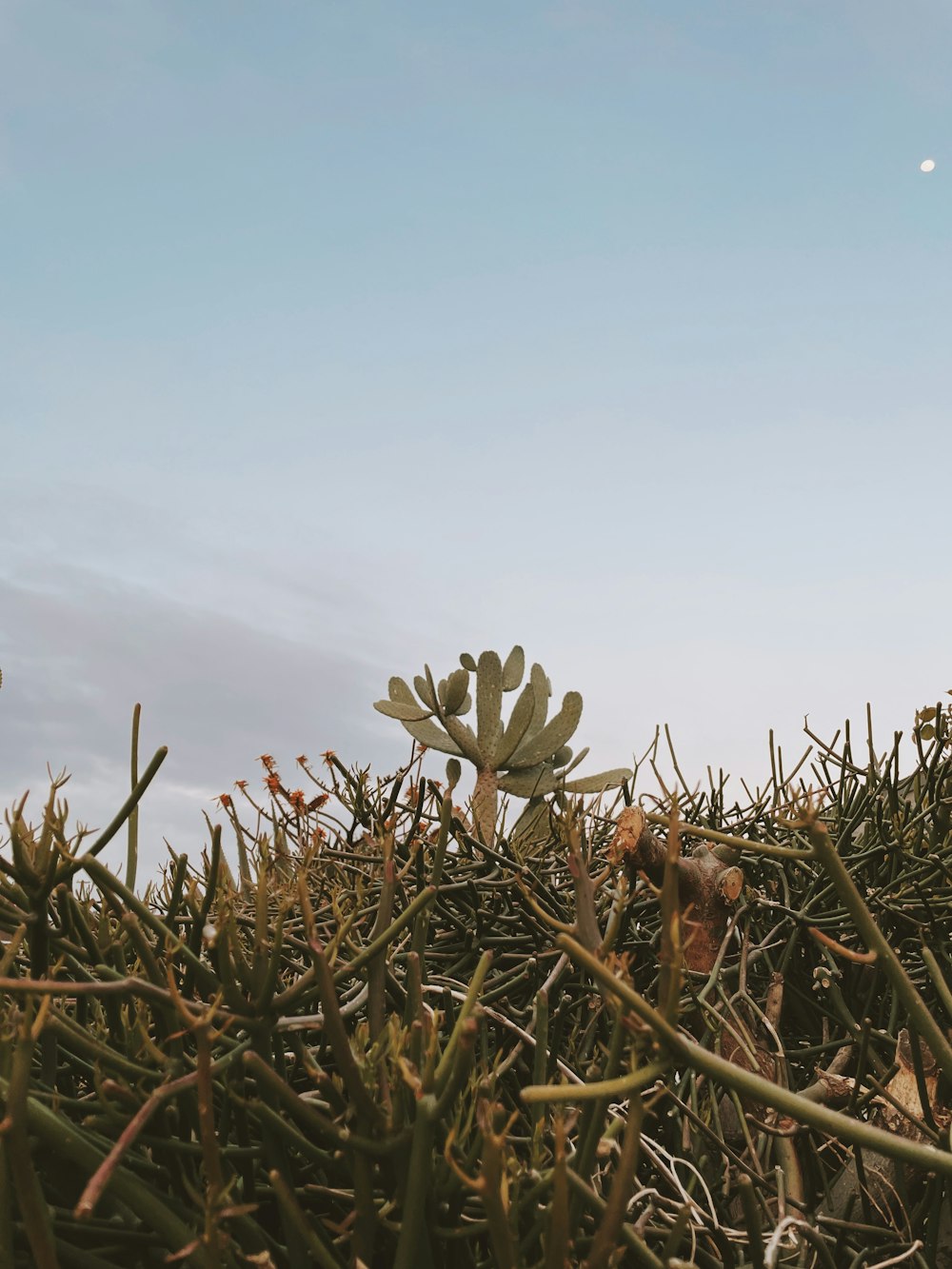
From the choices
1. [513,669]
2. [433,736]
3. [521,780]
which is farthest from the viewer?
[513,669]

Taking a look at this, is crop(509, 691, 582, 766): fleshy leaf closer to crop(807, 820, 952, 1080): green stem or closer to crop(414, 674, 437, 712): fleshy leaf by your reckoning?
crop(414, 674, 437, 712): fleshy leaf

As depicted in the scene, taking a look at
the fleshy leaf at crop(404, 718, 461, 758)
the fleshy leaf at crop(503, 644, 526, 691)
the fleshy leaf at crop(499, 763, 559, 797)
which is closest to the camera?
the fleshy leaf at crop(499, 763, 559, 797)

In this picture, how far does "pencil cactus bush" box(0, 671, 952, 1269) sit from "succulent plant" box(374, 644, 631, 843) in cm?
238

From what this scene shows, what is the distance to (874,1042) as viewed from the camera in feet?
2.92

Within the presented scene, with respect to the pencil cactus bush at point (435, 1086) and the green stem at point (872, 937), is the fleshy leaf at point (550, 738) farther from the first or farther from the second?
the green stem at point (872, 937)

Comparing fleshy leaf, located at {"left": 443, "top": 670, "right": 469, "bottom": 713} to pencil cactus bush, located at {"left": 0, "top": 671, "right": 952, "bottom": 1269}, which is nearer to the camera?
pencil cactus bush, located at {"left": 0, "top": 671, "right": 952, "bottom": 1269}

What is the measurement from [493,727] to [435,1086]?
2983 mm

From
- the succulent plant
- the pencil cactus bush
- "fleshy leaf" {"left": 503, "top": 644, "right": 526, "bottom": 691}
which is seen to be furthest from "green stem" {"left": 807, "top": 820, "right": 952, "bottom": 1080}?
"fleshy leaf" {"left": 503, "top": 644, "right": 526, "bottom": 691}

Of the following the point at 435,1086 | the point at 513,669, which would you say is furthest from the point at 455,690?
the point at 435,1086

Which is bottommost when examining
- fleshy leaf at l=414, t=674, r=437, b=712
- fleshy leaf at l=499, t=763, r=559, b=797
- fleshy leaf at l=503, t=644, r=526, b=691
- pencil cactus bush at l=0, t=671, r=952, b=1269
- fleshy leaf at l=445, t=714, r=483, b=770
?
pencil cactus bush at l=0, t=671, r=952, b=1269

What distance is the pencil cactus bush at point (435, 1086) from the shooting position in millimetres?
417

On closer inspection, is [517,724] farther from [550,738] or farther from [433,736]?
[433,736]

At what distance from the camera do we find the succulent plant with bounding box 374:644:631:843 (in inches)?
132

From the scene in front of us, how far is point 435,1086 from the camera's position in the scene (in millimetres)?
442
